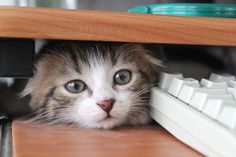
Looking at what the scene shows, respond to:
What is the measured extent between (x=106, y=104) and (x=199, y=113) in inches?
8.7

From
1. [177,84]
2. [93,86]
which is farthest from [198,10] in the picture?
[93,86]

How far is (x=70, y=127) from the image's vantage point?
2.43ft

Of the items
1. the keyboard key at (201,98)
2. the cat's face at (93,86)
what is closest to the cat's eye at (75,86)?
the cat's face at (93,86)

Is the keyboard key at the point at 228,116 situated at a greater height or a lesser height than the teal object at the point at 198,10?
lesser

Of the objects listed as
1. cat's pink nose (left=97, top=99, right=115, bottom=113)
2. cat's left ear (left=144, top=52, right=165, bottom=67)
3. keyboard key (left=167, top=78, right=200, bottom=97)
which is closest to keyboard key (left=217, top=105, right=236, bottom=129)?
keyboard key (left=167, top=78, right=200, bottom=97)

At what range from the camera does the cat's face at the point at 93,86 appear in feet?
2.48

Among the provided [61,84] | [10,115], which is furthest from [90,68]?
[10,115]

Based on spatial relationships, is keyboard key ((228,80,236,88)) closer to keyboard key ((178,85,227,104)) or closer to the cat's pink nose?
keyboard key ((178,85,227,104))

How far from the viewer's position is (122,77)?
821 millimetres

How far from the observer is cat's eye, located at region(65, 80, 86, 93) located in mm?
795

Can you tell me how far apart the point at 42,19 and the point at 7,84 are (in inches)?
17.2

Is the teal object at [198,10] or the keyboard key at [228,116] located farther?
the teal object at [198,10]

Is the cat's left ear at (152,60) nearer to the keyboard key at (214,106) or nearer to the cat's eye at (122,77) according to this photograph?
the cat's eye at (122,77)

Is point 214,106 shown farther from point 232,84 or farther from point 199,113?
point 232,84
